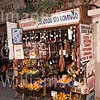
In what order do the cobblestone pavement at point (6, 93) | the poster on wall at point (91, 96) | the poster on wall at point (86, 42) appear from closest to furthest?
1. the poster on wall at point (86, 42)
2. the poster on wall at point (91, 96)
3. the cobblestone pavement at point (6, 93)

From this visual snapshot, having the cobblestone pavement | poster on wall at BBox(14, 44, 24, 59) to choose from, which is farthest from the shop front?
the cobblestone pavement

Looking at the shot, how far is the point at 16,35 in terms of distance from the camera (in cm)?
446

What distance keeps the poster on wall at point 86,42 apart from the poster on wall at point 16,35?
1.65m

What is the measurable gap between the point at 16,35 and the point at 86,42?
68.5 inches

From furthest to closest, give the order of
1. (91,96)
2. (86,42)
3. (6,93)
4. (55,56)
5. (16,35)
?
(6,93), (16,35), (55,56), (91,96), (86,42)

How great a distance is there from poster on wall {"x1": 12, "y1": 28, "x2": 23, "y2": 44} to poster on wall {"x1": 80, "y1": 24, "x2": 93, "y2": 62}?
165 cm

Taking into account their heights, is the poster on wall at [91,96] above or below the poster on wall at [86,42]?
below

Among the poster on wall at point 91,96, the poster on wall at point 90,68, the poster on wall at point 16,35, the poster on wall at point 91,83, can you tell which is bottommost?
the poster on wall at point 91,96

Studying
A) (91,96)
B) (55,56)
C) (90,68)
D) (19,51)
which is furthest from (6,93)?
(90,68)

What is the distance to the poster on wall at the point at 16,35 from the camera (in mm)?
4449

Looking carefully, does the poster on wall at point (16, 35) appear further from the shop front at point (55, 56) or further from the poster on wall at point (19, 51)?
the poster on wall at point (19, 51)

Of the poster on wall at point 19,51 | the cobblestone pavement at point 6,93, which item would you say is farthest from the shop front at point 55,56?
the cobblestone pavement at point 6,93

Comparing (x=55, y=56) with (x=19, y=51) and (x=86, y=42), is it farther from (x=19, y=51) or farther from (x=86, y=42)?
(x=19, y=51)

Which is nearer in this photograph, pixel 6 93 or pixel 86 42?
pixel 86 42
